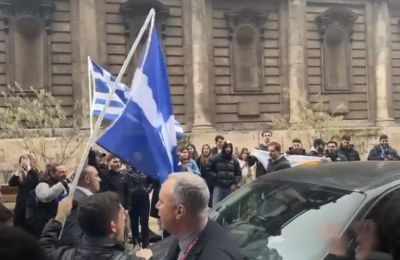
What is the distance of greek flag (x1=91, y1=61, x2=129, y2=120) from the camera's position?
8062 mm

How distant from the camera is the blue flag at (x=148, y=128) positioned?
17.0 ft

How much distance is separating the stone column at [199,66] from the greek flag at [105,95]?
515 inches

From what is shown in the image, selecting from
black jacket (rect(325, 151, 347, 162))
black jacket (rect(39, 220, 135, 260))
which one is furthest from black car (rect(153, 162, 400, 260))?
black jacket (rect(325, 151, 347, 162))

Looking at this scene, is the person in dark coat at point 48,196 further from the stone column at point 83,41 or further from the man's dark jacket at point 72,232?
the stone column at point 83,41

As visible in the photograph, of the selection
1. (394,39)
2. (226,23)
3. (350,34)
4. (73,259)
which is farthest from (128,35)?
(73,259)

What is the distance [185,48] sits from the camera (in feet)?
78.4

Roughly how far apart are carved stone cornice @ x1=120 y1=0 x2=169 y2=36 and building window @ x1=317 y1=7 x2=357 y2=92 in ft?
23.2

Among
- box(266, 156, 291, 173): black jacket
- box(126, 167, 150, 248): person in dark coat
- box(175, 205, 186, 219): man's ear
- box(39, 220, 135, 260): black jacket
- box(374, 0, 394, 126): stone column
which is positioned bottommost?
box(126, 167, 150, 248): person in dark coat

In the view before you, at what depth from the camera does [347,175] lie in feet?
13.2

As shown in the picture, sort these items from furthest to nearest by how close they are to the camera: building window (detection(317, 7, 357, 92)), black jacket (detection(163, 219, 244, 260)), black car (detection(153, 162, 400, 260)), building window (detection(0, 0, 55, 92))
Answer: building window (detection(317, 7, 357, 92)) → building window (detection(0, 0, 55, 92)) → black car (detection(153, 162, 400, 260)) → black jacket (detection(163, 219, 244, 260))

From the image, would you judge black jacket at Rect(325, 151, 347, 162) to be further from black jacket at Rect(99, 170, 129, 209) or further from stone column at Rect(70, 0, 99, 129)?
stone column at Rect(70, 0, 99, 129)

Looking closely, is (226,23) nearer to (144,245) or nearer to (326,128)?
(326,128)

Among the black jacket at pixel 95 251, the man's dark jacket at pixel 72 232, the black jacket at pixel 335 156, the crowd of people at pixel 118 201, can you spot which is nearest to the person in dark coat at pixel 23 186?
the crowd of people at pixel 118 201

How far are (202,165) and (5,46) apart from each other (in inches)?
506
